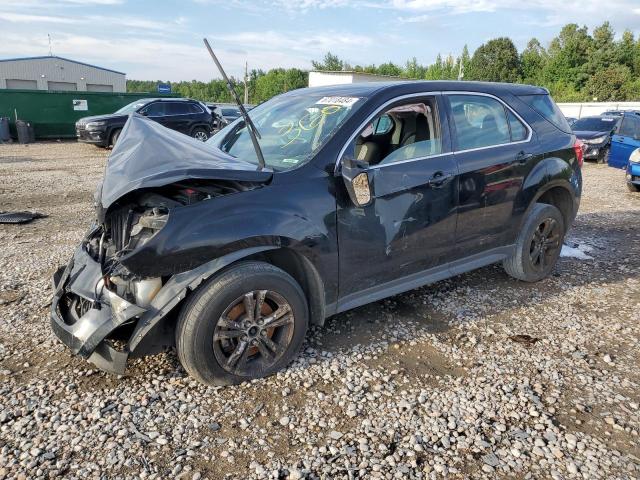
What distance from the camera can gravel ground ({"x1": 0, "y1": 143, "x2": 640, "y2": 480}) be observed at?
2408 millimetres

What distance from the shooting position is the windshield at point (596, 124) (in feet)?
51.9

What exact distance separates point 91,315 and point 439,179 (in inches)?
101

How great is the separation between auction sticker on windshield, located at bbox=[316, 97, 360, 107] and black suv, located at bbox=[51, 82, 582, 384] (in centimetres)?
1

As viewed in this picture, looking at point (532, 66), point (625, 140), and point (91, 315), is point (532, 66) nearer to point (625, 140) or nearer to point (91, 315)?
point (625, 140)

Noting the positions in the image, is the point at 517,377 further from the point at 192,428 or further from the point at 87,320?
the point at 87,320

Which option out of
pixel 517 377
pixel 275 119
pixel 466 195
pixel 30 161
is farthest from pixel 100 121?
pixel 517 377

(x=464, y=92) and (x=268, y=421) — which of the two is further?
(x=464, y=92)

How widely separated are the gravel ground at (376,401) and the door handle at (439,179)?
1.14 meters

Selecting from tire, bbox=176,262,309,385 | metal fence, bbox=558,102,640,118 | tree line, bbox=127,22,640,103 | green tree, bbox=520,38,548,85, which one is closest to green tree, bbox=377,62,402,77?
tree line, bbox=127,22,640,103

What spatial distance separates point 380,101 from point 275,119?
92 cm

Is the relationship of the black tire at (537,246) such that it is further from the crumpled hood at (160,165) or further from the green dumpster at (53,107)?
the green dumpster at (53,107)

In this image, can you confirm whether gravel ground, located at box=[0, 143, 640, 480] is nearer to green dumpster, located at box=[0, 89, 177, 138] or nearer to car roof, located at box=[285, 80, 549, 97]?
car roof, located at box=[285, 80, 549, 97]

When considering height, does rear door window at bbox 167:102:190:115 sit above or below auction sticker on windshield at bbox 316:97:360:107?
below

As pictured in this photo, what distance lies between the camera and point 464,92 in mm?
4016
